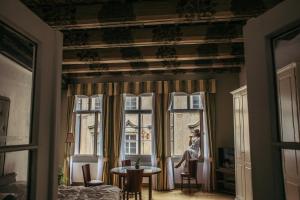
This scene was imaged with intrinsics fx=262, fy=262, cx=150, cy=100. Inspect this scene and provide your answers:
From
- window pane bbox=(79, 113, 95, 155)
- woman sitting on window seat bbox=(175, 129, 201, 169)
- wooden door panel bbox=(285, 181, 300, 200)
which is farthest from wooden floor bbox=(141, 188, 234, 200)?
wooden door panel bbox=(285, 181, 300, 200)

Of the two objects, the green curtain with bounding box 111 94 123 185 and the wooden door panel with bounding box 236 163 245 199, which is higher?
the green curtain with bounding box 111 94 123 185

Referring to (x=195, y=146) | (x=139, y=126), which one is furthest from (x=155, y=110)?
(x=195, y=146)

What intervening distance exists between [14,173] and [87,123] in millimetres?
7159

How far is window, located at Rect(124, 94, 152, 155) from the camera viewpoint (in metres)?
7.68

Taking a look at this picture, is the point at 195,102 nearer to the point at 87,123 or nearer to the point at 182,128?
the point at 182,128

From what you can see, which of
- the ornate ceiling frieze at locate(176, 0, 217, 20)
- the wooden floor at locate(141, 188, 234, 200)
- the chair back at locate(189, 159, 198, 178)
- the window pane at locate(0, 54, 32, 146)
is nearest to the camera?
the window pane at locate(0, 54, 32, 146)

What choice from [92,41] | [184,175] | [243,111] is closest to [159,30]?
[92,41]

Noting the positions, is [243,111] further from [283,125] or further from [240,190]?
[283,125]

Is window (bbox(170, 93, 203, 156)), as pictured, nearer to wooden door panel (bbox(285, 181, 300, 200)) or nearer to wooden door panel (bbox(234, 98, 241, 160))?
wooden door panel (bbox(234, 98, 241, 160))

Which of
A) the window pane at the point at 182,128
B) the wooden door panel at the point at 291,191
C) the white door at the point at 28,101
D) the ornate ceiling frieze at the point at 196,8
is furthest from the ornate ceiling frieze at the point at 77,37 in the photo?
the wooden door panel at the point at 291,191

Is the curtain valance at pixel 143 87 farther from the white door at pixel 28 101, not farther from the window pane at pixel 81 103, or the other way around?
the white door at pixel 28 101

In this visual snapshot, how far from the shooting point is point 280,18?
1.00 metres

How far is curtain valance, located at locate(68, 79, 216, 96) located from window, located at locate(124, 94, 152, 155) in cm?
27

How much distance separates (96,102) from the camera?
7.92 metres
